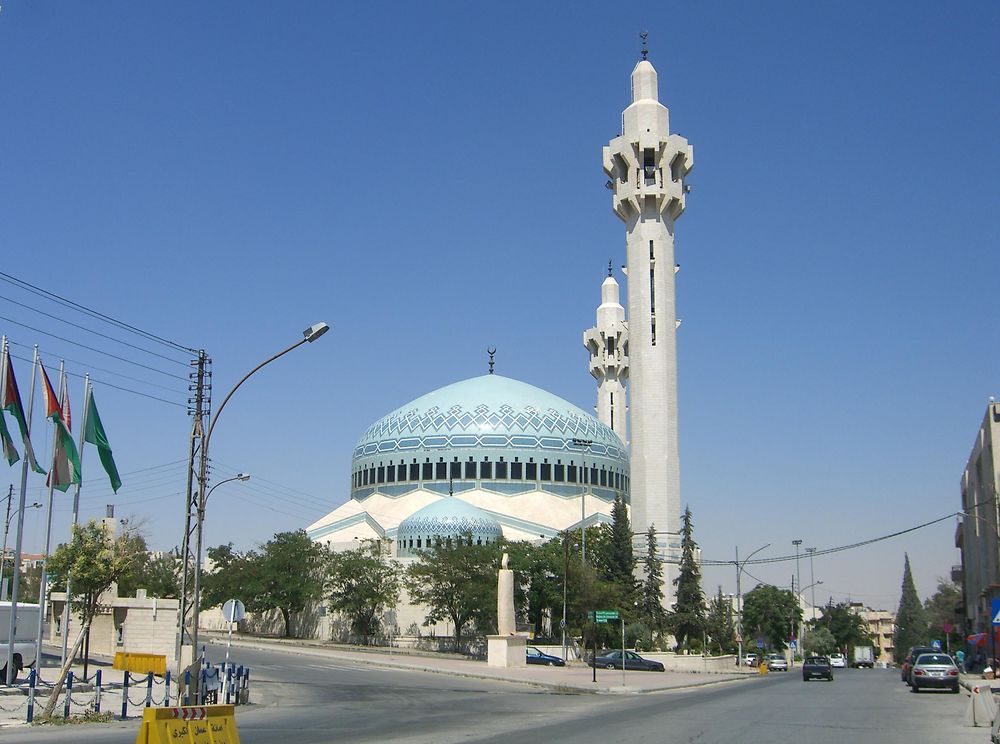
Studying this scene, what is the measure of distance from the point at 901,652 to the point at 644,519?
8784cm

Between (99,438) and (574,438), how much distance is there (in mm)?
48591

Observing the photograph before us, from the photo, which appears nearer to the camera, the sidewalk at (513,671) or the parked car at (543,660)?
the sidewalk at (513,671)

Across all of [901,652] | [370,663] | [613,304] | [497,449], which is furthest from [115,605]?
[901,652]

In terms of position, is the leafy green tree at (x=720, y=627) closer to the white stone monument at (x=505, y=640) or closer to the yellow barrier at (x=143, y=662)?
the white stone monument at (x=505, y=640)

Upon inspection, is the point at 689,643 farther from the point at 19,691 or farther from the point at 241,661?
the point at 19,691

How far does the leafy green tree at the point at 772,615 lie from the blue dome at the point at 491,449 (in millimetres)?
25525

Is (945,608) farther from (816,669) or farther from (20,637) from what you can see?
(20,637)

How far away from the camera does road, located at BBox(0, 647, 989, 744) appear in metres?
17.5

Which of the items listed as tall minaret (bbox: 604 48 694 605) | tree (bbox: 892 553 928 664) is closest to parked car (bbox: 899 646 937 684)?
tall minaret (bbox: 604 48 694 605)

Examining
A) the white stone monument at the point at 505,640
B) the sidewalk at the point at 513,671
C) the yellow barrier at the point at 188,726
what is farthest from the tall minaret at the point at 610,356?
the yellow barrier at the point at 188,726

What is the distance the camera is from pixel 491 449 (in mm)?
73750

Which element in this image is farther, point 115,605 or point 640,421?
point 640,421

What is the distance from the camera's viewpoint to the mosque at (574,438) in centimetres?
6197

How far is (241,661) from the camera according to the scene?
40.6 m
